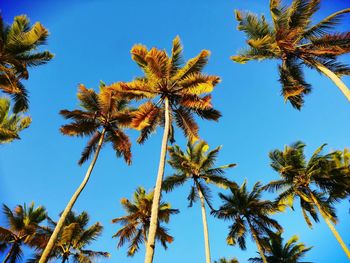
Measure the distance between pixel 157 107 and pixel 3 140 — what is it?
9767 millimetres

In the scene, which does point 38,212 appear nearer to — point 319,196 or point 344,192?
point 319,196

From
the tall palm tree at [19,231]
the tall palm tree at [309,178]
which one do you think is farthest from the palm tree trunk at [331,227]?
the tall palm tree at [19,231]

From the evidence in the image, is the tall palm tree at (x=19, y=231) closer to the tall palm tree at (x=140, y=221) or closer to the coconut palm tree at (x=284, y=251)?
the tall palm tree at (x=140, y=221)

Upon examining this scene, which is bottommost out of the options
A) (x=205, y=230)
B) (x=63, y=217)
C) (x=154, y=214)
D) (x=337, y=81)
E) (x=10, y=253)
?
(x=154, y=214)

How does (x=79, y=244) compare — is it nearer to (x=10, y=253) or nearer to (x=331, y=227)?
(x=10, y=253)

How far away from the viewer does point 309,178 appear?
2389 cm

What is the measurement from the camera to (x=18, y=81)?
15.5 metres

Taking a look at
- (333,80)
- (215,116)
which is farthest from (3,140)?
(333,80)

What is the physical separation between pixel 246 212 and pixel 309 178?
6.48 meters

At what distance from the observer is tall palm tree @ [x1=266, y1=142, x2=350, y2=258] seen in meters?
22.9

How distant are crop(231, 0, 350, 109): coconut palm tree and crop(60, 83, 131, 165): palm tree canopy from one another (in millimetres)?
8740

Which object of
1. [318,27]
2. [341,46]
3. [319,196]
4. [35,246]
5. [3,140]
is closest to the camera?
[341,46]

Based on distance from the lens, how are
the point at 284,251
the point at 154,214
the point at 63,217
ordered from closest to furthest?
the point at 154,214, the point at 63,217, the point at 284,251

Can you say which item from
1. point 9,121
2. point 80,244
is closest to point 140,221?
point 80,244
